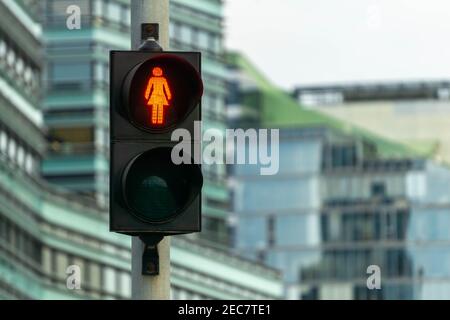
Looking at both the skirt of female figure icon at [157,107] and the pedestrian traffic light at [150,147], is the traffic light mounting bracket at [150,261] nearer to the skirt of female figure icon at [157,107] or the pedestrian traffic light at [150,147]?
the pedestrian traffic light at [150,147]

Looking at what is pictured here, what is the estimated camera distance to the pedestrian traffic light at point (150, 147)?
384 inches

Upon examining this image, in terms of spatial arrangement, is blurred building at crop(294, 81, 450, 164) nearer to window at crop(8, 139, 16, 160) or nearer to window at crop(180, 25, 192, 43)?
window at crop(180, 25, 192, 43)

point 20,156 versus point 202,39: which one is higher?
point 202,39

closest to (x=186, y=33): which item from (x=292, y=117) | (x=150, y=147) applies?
(x=292, y=117)

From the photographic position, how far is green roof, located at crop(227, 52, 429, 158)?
159000mm

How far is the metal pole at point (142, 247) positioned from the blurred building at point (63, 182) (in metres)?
70.4

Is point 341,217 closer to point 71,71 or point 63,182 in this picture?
point 71,71

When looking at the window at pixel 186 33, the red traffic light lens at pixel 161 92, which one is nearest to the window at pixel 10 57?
the window at pixel 186 33

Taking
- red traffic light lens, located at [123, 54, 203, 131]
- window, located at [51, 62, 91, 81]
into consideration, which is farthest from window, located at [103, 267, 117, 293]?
red traffic light lens, located at [123, 54, 203, 131]

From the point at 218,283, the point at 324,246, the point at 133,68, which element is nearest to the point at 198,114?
the point at 133,68

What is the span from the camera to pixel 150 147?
978 centimetres

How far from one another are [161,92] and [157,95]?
0.10ft

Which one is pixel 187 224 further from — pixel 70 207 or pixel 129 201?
pixel 70 207

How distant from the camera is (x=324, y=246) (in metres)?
153
